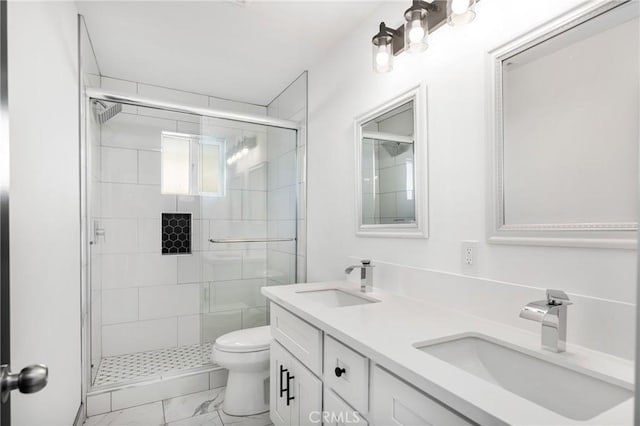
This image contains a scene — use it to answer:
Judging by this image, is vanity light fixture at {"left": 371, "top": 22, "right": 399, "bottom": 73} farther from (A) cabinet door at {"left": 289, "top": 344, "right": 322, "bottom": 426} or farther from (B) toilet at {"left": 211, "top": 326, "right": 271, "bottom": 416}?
(B) toilet at {"left": 211, "top": 326, "right": 271, "bottom": 416}

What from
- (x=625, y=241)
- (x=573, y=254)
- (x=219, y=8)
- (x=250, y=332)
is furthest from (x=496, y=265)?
(x=219, y=8)

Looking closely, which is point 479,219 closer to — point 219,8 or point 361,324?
point 361,324

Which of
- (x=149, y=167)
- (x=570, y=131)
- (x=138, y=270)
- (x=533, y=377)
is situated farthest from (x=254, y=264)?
(x=570, y=131)

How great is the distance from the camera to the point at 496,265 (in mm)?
1217

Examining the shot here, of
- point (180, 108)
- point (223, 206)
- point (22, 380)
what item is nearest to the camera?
point (22, 380)

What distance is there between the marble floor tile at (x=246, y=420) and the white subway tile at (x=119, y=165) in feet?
6.49

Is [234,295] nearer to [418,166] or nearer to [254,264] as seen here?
[254,264]

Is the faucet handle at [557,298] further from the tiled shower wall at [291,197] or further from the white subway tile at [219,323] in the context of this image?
the white subway tile at [219,323]

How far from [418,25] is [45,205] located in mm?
1598

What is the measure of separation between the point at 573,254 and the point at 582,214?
4.7 inches

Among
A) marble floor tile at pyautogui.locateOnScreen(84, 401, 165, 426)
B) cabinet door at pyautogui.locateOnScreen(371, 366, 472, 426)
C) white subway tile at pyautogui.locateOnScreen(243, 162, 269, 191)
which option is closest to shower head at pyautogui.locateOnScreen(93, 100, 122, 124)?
white subway tile at pyautogui.locateOnScreen(243, 162, 269, 191)

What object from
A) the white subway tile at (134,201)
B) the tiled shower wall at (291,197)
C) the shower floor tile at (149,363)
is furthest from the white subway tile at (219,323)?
the white subway tile at (134,201)

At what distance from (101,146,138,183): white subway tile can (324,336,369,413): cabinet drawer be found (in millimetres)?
2394

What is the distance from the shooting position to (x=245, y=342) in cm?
207
